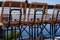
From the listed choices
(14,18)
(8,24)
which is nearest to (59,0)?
(14,18)

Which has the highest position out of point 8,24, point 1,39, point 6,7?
point 6,7

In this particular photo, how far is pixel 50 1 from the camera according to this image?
17.9ft

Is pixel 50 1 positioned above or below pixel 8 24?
above

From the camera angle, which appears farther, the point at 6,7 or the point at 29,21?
the point at 29,21

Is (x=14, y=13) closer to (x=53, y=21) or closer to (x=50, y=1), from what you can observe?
(x=53, y=21)

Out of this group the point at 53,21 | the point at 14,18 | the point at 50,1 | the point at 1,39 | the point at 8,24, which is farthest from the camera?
the point at 50,1

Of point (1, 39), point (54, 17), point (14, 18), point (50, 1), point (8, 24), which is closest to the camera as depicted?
point (8, 24)

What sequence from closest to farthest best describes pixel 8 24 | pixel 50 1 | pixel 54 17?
pixel 8 24
pixel 54 17
pixel 50 1

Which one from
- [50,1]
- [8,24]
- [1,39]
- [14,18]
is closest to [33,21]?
[14,18]

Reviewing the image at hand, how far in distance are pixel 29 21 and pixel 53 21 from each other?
51cm

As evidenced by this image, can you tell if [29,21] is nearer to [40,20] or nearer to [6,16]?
[40,20]

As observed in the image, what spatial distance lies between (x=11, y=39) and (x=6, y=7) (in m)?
1.04

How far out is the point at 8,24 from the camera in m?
2.48

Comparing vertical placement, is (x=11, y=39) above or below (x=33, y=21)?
below
